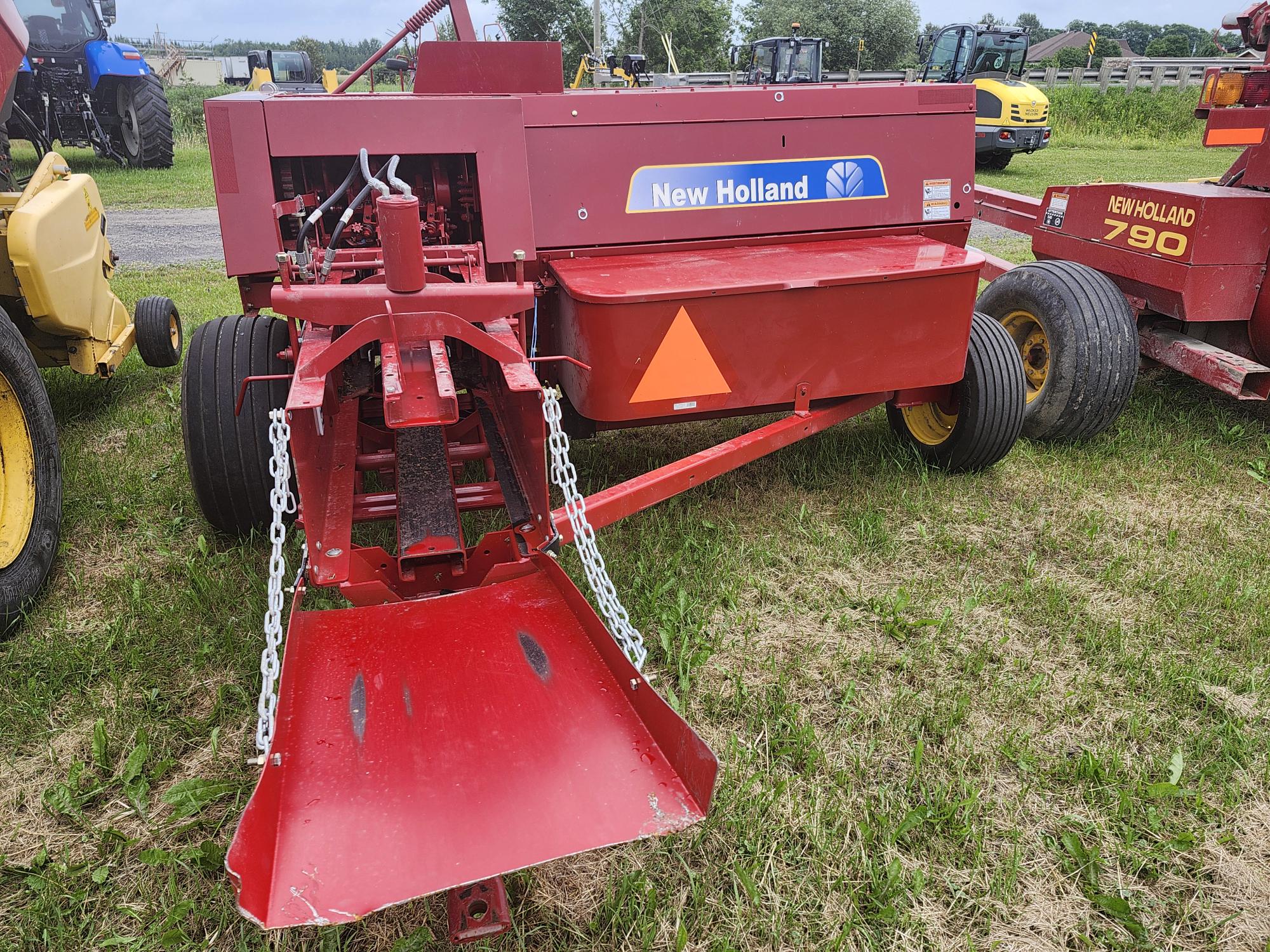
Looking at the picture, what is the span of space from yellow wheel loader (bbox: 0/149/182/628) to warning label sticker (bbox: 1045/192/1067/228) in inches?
187

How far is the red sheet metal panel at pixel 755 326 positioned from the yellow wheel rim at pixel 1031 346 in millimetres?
1315

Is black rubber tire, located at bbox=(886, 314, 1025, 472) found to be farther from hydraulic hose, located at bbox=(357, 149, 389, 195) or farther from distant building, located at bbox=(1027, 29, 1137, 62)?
distant building, located at bbox=(1027, 29, 1137, 62)

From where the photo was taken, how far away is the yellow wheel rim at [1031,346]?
439 cm

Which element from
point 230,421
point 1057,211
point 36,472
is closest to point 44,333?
point 36,472

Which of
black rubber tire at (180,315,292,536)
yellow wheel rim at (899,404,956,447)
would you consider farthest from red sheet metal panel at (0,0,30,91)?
yellow wheel rim at (899,404,956,447)

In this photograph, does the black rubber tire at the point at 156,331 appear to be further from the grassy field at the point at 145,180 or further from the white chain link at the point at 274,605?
the grassy field at the point at 145,180

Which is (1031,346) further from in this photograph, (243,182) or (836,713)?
(243,182)

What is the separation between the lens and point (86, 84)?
13.1 metres

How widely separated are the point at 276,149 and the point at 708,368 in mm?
1608

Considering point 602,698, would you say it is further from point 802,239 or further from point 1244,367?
point 1244,367

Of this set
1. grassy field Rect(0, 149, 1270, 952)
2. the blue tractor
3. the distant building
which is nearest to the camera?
grassy field Rect(0, 149, 1270, 952)

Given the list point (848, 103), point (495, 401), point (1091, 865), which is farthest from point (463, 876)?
point (848, 103)

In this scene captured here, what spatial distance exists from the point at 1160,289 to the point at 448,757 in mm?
3947

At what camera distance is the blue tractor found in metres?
12.7
